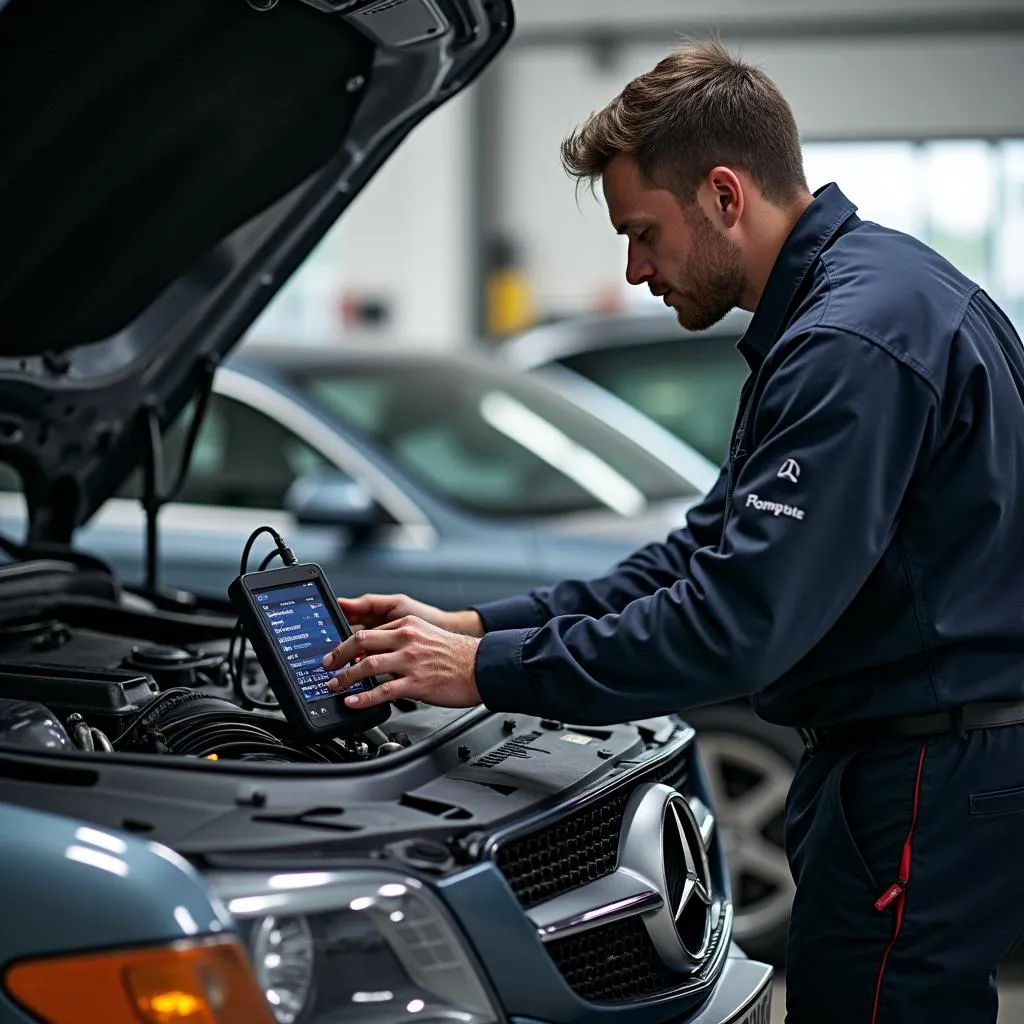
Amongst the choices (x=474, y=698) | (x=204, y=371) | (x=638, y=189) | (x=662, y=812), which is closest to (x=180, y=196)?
(x=204, y=371)

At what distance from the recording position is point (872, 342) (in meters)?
1.98

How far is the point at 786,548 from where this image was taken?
194cm

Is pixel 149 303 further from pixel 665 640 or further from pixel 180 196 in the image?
pixel 665 640

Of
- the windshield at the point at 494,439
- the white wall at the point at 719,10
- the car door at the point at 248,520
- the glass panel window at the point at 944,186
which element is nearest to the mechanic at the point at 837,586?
the car door at the point at 248,520

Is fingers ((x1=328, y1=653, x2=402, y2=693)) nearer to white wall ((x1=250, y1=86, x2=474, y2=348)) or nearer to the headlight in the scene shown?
the headlight

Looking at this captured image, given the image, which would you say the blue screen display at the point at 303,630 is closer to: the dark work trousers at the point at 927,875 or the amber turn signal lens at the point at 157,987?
the amber turn signal lens at the point at 157,987

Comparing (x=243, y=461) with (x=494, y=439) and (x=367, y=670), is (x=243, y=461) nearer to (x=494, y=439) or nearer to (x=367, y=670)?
(x=494, y=439)

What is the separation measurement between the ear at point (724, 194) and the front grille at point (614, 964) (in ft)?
3.14

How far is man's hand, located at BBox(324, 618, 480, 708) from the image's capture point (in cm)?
212

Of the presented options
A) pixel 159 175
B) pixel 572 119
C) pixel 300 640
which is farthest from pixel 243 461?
pixel 572 119

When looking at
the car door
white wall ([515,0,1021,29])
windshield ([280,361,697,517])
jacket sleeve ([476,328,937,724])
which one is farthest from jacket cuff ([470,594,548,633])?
white wall ([515,0,1021,29])

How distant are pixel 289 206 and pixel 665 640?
1.49 metres

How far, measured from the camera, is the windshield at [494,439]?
4.75 meters

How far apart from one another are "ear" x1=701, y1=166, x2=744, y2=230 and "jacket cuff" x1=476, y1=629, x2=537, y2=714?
63cm
